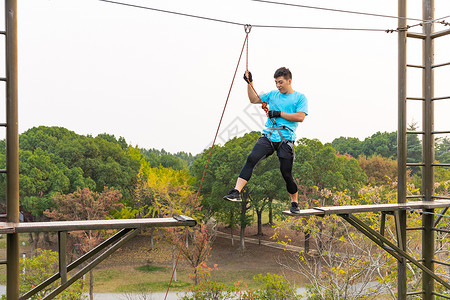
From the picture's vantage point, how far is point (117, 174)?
20.5 m

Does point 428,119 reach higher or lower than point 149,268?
higher

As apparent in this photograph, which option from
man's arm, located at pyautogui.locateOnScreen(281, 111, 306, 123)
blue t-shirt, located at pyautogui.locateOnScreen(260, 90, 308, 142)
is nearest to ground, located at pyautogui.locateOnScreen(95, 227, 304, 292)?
blue t-shirt, located at pyautogui.locateOnScreen(260, 90, 308, 142)

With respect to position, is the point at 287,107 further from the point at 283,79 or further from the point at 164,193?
the point at 164,193

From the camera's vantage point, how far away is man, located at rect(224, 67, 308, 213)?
418 cm

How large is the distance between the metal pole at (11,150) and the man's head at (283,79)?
241cm

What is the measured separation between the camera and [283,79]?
4.21m


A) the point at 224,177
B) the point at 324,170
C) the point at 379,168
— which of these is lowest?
the point at 224,177

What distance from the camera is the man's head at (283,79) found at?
4.20 meters

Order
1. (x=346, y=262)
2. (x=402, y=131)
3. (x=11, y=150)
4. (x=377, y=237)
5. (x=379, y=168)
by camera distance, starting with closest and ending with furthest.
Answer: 1. (x=11, y=150)
2. (x=377, y=237)
3. (x=402, y=131)
4. (x=346, y=262)
5. (x=379, y=168)

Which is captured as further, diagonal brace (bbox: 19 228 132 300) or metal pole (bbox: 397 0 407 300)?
metal pole (bbox: 397 0 407 300)

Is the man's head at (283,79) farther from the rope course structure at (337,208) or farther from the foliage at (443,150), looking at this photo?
the foliage at (443,150)

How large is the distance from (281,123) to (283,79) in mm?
419

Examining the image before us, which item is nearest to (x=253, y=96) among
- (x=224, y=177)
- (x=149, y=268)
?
(x=224, y=177)

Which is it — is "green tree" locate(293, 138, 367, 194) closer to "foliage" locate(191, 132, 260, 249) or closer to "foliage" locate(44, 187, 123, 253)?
"foliage" locate(191, 132, 260, 249)
